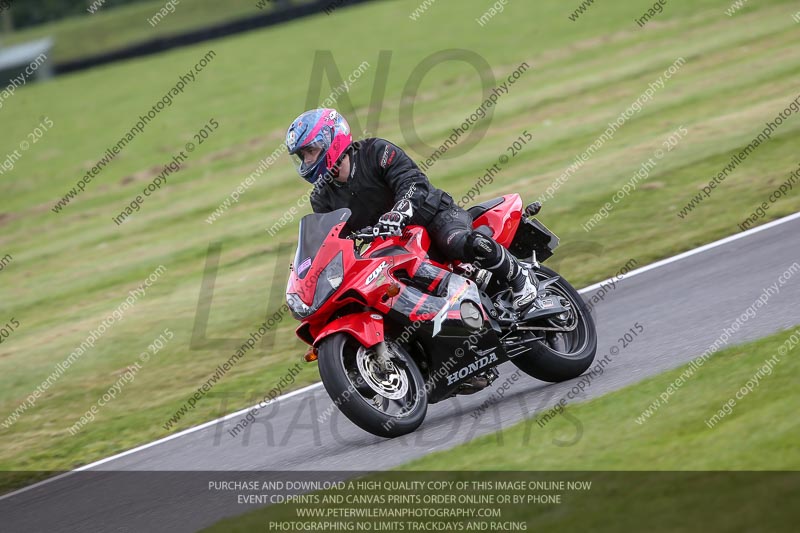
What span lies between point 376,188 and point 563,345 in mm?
1827

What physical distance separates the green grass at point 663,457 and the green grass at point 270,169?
3.60m

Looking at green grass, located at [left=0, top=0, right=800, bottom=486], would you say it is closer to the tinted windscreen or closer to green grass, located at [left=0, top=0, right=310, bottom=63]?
the tinted windscreen

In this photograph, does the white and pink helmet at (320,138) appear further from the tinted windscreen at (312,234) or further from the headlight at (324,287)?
the headlight at (324,287)

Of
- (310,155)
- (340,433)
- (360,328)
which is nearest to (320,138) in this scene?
(310,155)

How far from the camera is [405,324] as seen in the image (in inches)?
263

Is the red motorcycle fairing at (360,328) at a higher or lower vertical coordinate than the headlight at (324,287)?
lower

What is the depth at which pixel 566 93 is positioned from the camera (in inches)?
861

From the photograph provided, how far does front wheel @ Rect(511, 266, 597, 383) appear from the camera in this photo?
23.5ft

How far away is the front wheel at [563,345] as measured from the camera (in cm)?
717

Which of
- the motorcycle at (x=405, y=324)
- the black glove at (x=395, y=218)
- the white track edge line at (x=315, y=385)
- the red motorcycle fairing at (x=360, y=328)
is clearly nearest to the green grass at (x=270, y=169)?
the white track edge line at (x=315, y=385)

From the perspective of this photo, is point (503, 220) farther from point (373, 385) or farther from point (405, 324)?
point (373, 385)

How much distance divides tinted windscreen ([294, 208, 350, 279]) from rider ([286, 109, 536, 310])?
1.03ft

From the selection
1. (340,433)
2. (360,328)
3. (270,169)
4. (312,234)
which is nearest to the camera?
(360,328)

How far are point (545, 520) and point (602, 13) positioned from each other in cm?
2769
